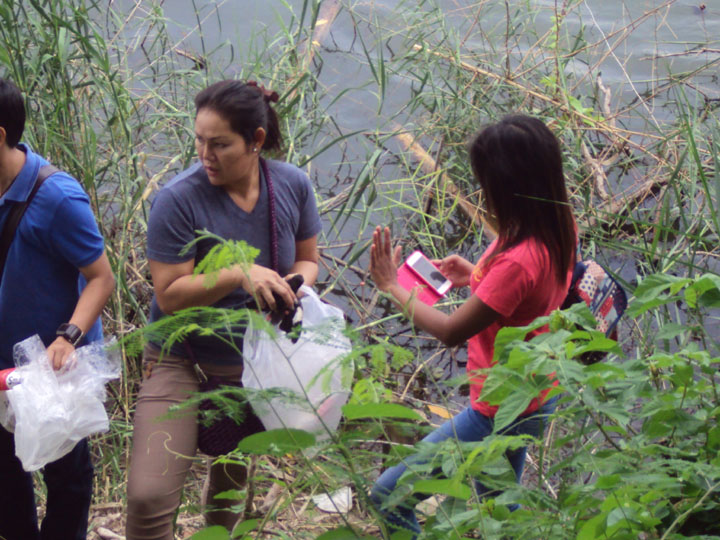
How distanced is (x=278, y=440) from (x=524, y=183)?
1182mm

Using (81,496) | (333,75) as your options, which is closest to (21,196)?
(81,496)

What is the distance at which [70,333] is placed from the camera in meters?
2.52

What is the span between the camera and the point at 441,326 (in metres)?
2.46

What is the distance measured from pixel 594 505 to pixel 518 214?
1089 millimetres

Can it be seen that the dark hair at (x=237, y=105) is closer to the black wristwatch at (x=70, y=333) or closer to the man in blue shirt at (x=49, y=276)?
the man in blue shirt at (x=49, y=276)

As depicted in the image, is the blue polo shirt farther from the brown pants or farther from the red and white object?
the red and white object

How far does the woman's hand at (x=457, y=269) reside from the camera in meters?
2.79

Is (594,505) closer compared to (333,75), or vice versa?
(594,505)

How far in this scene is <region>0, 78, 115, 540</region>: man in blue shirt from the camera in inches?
97.5

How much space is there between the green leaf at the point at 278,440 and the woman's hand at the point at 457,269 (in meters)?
1.45

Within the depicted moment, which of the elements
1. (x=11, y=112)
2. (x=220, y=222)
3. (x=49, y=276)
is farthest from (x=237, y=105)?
(x=49, y=276)

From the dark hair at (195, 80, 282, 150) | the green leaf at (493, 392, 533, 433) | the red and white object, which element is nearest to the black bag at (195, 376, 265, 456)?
the red and white object

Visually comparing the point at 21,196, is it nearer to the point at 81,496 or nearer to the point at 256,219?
the point at 256,219

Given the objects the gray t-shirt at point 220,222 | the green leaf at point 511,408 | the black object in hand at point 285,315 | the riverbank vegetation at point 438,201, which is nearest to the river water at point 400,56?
the riverbank vegetation at point 438,201
